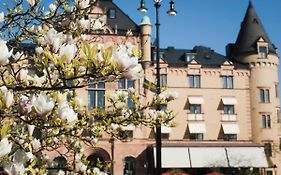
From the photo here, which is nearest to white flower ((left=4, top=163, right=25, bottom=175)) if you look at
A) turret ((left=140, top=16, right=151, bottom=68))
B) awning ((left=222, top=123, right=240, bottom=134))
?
turret ((left=140, top=16, right=151, bottom=68))

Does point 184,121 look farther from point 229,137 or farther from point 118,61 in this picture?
point 118,61

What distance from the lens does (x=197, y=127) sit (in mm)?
37219

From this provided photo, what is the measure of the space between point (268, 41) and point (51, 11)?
37918mm

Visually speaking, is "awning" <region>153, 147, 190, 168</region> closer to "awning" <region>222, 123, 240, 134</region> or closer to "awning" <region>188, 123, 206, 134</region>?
"awning" <region>188, 123, 206, 134</region>

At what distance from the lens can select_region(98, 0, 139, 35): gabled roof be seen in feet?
122

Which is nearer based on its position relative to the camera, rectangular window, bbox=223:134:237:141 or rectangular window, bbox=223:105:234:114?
rectangular window, bbox=223:134:237:141

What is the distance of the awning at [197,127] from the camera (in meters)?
36.9

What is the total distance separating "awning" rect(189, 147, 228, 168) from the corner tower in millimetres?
4449

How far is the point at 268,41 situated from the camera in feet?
134

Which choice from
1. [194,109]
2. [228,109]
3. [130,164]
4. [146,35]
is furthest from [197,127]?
[146,35]

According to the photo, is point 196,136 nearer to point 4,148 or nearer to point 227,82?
point 227,82

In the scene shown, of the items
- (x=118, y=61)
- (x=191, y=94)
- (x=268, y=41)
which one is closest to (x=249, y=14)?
(x=268, y=41)

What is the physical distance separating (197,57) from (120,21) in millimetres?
8422

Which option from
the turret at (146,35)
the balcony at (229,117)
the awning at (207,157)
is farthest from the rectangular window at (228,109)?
the turret at (146,35)
